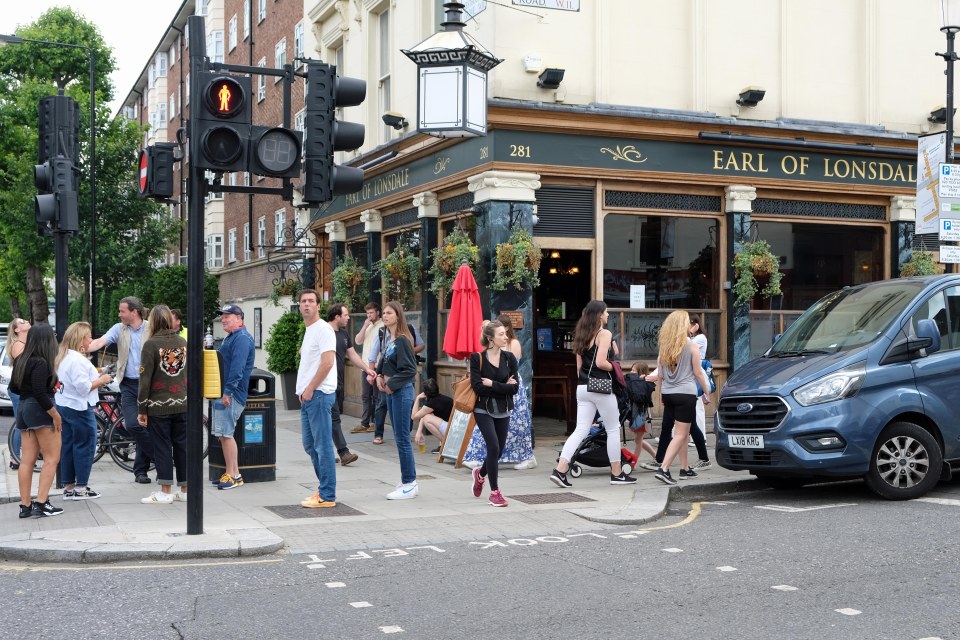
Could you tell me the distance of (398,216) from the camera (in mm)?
18203

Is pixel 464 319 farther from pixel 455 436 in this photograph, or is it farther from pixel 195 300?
pixel 195 300

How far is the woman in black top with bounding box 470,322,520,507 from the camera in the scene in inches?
379

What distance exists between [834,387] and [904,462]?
3.07 feet

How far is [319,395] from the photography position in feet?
31.4

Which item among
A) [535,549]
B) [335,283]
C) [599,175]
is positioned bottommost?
[535,549]

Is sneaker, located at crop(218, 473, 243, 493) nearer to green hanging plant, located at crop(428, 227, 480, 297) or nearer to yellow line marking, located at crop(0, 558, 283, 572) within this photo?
yellow line marking, located at crop(0, 558, 283, 572)

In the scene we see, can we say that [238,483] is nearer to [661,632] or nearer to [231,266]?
[661,632]

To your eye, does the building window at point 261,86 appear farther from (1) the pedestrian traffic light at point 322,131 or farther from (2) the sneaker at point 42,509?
(1) the pedestrian traffic light at point 322,131

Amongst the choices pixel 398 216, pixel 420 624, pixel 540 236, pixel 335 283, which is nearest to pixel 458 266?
pixel 540 236

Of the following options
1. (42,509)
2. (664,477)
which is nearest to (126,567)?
(42,509)

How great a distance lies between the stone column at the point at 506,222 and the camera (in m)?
14.4

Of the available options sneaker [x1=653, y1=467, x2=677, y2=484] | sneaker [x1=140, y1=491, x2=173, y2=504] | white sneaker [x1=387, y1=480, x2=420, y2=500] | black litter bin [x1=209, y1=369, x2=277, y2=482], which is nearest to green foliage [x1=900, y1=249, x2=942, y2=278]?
sneaker [x1=653, y1=467, x2=677, y2=484]

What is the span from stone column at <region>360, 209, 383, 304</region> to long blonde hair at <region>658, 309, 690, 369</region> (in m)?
8.56

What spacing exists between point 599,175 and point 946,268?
6.52 meters
